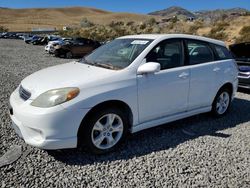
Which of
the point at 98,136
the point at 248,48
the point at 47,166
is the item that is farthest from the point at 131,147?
the point at 248,48

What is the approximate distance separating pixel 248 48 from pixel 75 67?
6.45m

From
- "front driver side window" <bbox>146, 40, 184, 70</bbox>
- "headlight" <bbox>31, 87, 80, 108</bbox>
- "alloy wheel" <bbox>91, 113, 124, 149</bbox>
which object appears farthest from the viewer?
"front driver side window" <bbox>146, 40, 184, 70</bbox>

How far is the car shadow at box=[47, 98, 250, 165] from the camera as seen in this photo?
4078mm

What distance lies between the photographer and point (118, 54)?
4836 mm

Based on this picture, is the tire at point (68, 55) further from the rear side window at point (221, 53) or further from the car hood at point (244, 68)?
the rear side window at point (221, 53)

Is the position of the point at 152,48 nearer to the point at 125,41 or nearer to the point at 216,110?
the point at 125,41

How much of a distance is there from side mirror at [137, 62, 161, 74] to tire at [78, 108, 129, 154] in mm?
656

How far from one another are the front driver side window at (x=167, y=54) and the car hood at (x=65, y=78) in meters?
0.82

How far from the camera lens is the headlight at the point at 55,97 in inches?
145

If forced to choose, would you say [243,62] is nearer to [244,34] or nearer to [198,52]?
[198,52]

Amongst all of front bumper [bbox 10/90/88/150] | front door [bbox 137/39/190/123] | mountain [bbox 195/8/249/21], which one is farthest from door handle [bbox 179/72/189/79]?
mountain [bbox 195/8/249/21]

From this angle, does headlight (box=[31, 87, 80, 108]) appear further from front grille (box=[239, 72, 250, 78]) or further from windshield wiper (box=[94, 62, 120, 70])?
front grille (box=[239, 72, 250, 78])

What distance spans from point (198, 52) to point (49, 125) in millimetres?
3116

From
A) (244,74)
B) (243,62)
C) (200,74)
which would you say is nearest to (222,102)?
(200,74)
